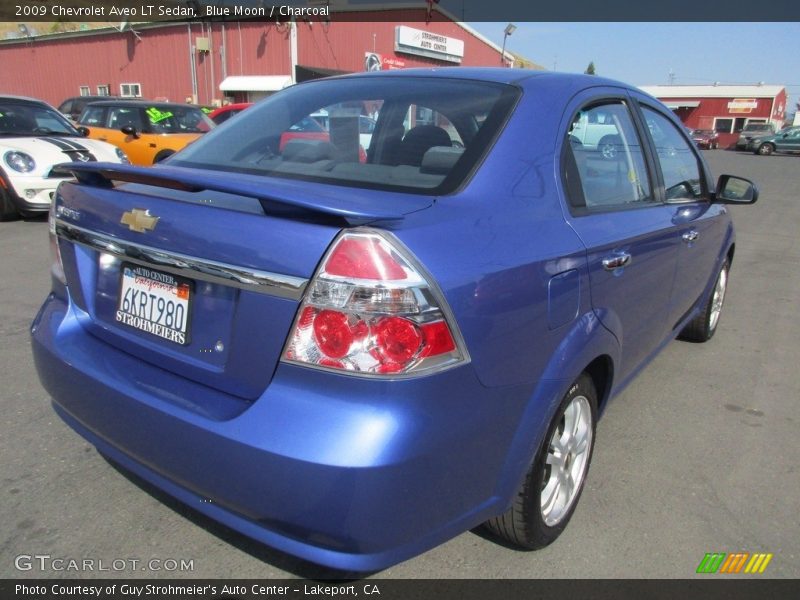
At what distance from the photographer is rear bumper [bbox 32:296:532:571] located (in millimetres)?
1490

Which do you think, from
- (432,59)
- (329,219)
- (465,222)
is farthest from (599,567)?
(432,59)

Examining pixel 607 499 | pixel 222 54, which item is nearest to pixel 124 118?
pixel 607 499

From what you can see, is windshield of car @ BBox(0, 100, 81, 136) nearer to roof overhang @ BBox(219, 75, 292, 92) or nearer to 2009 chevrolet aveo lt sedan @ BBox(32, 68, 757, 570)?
2009 chevrolet aveo lt sedan @ BBox(32, 68, 757, 570)

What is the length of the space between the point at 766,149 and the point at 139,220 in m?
41.3

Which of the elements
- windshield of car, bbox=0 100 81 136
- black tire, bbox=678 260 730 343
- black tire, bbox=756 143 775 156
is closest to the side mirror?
black tire, bbox=678 260 730 343

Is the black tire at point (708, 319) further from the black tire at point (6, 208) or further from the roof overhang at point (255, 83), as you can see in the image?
the roof overhang at point (255, 83)

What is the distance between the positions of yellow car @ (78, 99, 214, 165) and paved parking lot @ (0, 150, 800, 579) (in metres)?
6.98

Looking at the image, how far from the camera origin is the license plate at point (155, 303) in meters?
1.80

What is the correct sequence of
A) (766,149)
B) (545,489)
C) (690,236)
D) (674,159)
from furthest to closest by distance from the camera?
(766,149) → (674,159) → (690,236) → (545,489)

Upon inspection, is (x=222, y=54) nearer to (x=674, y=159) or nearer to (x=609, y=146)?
(x=674, y=159)

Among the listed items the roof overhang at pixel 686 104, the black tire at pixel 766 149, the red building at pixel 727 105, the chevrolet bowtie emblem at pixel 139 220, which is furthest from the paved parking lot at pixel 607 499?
the roof overhang at pixel 686 104

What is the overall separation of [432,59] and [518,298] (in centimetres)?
3201

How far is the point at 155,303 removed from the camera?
6.17ft

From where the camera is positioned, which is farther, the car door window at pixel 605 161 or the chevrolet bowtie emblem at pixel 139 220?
the car door window at pixel 605 161
